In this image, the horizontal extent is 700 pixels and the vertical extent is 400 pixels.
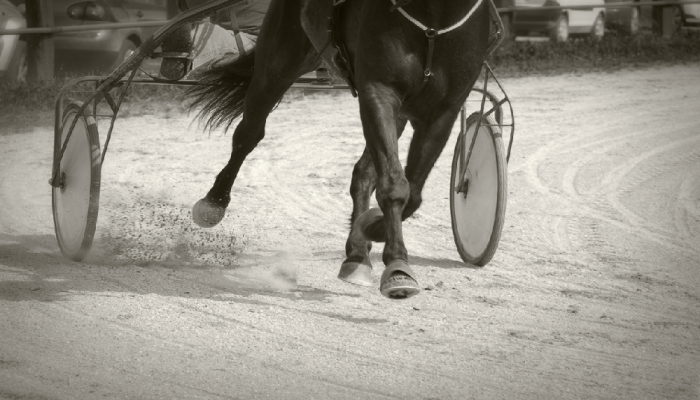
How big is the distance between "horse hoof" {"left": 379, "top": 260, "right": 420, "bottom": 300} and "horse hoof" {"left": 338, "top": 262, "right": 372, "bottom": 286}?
1.57 ft

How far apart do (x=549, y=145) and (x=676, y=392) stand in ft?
16.6

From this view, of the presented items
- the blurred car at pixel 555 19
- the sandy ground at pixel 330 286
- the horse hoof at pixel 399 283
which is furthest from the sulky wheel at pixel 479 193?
the blurred car at pixel 555 19

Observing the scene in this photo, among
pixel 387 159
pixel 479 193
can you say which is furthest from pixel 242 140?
pixel 387 159

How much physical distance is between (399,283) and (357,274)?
59 centimetres

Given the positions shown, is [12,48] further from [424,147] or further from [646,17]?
[646,17]

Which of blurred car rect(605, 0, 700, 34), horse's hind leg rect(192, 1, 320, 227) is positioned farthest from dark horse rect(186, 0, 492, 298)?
blurred car rect(605, 0, 700, 34)

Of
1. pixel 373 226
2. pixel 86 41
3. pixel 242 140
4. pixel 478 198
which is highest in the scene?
pixel 86 41

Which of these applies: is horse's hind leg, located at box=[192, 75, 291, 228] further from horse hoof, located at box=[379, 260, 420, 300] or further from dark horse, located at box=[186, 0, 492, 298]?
horse hoof, located at box=[379, 260, 420, 300]

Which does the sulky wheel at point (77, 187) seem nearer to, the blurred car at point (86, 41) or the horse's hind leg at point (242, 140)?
the horse's hind leg at point (242, 140)

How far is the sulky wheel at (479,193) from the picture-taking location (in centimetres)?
474

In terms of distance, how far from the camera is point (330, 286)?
4.49 metres

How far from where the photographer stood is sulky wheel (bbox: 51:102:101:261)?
15.4 ft

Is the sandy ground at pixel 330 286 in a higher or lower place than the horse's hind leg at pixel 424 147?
lower

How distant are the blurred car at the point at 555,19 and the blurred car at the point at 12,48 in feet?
20.1
